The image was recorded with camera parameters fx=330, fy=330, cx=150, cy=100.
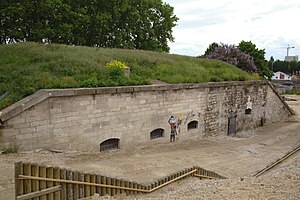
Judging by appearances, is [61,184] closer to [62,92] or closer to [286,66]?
[62,92]

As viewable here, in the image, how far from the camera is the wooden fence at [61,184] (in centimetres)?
717

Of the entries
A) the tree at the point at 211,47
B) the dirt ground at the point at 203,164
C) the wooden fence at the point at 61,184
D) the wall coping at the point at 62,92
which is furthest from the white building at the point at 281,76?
the wooden fence at the point at 61,184

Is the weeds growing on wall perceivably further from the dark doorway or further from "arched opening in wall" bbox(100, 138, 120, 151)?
the dark doorway

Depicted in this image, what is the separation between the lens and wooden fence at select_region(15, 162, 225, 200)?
717 centimetres

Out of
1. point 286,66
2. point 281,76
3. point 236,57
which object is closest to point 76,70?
point 236,57

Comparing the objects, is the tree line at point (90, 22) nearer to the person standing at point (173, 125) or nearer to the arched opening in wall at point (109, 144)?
the person standing at point (173, 125)

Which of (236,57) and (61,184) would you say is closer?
(61,184)

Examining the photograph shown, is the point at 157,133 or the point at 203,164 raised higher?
the point at 157,133

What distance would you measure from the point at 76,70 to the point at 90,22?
43.1 ft

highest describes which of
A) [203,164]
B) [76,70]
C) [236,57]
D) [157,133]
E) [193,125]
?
[236,57]

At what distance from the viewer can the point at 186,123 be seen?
1883cm

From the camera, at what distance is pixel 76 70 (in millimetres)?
15711

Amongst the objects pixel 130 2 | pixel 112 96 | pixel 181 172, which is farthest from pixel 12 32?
pixel 181 172

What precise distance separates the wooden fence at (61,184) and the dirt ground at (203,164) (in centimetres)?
31
